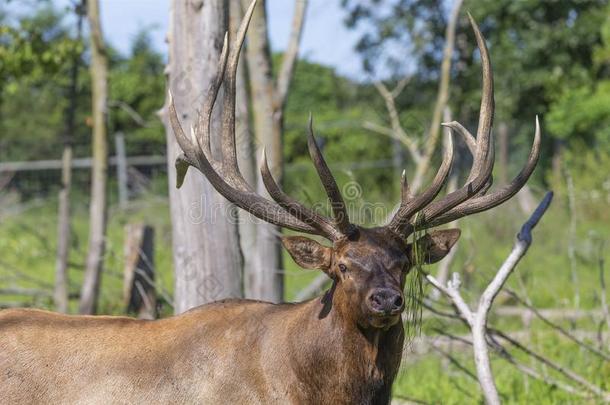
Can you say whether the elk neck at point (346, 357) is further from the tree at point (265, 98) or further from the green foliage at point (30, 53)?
the green foliage at point (30, 53)

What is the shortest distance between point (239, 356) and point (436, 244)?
1.14 m

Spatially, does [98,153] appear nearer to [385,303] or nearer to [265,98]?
[265,98]

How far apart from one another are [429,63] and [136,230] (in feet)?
33.0

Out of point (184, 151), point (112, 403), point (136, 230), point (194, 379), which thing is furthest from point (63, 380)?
point (136, 230)

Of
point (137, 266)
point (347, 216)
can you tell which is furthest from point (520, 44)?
point (347, 216)

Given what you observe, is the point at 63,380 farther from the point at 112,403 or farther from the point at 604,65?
the point at 604,65

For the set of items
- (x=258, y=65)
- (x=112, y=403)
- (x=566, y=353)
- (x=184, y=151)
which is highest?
(x=258, y=65)

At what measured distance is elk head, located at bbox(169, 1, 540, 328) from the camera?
169 inches

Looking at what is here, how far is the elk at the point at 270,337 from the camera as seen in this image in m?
4.30

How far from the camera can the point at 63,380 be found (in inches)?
171

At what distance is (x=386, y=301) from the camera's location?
13.2ft

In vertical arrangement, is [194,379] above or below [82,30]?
below

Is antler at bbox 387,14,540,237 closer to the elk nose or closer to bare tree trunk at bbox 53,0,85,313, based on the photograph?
the elk nose

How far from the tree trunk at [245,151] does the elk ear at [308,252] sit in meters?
2.12
